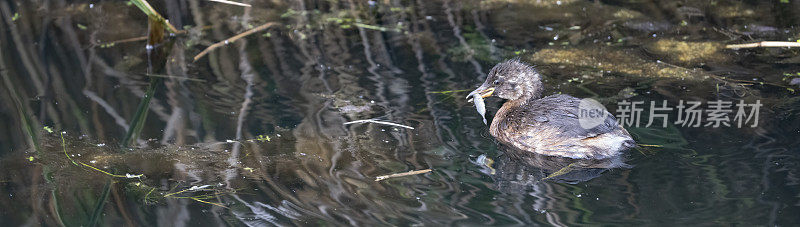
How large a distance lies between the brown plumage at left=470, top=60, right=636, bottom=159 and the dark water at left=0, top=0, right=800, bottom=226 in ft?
0.60

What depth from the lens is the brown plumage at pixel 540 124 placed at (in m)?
5.39

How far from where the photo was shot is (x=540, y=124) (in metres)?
5.60

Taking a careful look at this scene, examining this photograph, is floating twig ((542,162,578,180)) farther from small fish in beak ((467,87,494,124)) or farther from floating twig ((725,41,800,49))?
floating twig ((725,41,800,49))

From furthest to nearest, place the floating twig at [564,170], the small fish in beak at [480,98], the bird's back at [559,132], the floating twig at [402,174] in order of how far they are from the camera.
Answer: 1. the small fish in beak at [480,98]
2. the bird's back at [559,132]
3. the floating twig at [564,170]
4. the floating twig at [402,174]

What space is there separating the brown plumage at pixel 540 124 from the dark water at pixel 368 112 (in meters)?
0.18

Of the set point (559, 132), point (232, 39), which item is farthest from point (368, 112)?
point (232, 39)

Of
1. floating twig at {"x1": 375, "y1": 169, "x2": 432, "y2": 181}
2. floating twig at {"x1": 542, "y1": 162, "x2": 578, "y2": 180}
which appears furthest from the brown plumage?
floating twig at {"x1": 375, "y1": 169, "x2": 432, "y2": 181}

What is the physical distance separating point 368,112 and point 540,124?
1330mm

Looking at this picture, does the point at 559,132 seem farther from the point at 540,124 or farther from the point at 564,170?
the point at 564,170

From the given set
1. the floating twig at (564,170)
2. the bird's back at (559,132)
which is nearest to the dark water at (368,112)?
the floating twig at (564,170)

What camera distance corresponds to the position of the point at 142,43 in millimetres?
7977

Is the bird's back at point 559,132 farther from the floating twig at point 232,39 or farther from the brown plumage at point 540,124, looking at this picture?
the floating twig at point 232,39

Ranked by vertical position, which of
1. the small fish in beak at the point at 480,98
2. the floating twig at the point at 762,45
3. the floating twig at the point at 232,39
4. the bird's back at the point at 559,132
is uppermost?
the floating twig at the point at 232,39

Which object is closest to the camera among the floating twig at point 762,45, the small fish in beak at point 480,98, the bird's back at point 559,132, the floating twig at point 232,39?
the bird's back at point 559,132
